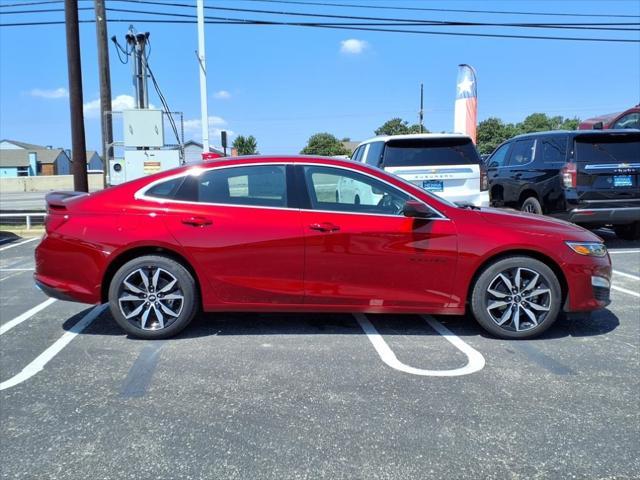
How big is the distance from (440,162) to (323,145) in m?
61.3

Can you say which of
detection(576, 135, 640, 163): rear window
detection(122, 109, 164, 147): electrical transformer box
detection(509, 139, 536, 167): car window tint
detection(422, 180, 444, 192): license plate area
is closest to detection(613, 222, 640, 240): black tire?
detection(576, 135, 640, 163): rear window

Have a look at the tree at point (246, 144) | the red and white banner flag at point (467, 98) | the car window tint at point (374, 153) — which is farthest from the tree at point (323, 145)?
the car window tint at point (374, 153)

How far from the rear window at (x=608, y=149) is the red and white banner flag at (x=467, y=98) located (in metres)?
10.4

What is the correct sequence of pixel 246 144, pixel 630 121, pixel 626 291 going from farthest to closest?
pixel 246 144
pixel 630 121
pixel 626 291

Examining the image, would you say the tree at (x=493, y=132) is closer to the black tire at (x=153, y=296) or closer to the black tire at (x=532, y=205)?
the black tire at (x=532, y=205)

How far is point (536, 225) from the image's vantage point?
14.4 feet

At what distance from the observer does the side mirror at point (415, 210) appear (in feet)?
13.9

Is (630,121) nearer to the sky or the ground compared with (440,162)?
nearer to the sky

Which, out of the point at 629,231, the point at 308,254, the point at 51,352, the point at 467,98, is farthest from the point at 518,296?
the point at 467,98

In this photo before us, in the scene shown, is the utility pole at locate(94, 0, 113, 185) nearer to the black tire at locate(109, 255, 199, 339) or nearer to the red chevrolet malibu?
the red chevrolet malibu

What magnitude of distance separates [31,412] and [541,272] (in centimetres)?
382

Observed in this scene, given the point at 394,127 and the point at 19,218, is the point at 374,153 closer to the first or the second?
the point at 19,218

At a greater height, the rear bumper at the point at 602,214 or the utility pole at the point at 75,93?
the utility pole at the point at 75,93

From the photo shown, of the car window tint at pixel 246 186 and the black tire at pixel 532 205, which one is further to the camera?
the black tire at pixel 532 205
